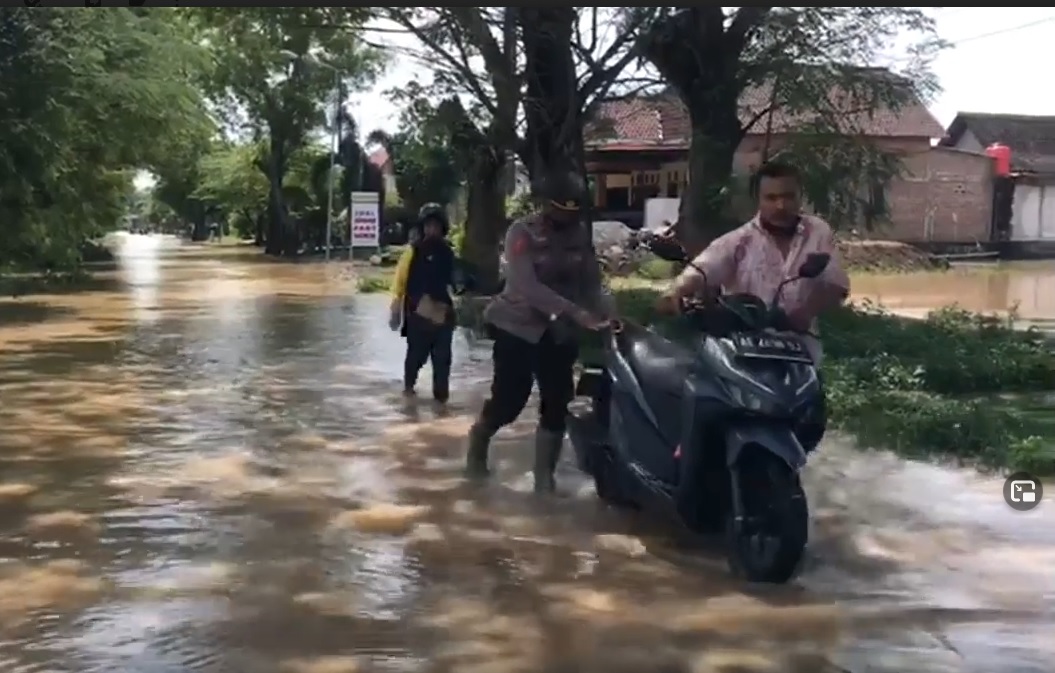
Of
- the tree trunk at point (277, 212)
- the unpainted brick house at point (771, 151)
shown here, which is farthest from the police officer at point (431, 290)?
the tree trunk at point (277, 212)

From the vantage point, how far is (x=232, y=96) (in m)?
43.7

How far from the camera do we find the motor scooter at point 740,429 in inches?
207

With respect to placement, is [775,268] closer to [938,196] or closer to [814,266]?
[814,266]

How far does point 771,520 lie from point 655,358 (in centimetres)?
116

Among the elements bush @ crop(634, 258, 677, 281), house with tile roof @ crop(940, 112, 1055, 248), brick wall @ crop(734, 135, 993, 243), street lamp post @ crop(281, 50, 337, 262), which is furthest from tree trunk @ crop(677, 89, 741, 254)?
street lamp post @ crop(281, 50, 337, 262)

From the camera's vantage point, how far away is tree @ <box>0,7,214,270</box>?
49.7 ft

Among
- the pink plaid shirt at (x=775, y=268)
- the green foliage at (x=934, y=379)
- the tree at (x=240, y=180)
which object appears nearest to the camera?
the pink plaid shirt at (x=775, y=268)

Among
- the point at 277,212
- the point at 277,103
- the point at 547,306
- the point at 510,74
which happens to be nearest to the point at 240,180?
the point at 277,103

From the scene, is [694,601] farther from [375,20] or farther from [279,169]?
[279,169]

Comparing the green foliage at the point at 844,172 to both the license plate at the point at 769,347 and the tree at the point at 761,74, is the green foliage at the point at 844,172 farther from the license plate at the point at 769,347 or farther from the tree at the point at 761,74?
the license plate at the point at 769,347

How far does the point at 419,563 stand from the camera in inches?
229

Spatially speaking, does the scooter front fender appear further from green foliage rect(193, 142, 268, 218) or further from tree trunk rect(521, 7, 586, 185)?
green foliage rect(193, 142, 268, 218)

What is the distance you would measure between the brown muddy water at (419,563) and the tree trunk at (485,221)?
25.1 feet

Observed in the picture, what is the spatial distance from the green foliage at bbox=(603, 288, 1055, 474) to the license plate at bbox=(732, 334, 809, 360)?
1067 mm
